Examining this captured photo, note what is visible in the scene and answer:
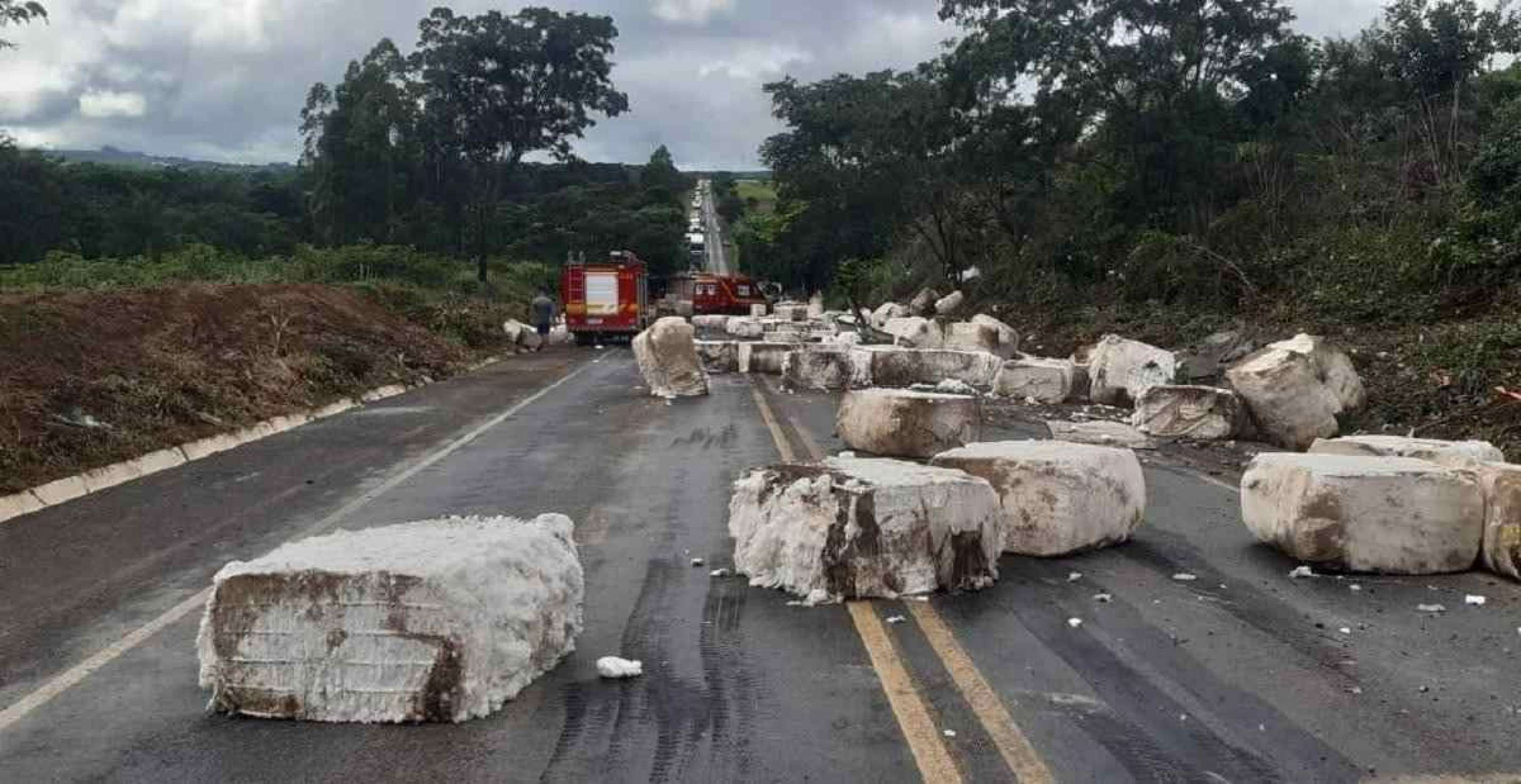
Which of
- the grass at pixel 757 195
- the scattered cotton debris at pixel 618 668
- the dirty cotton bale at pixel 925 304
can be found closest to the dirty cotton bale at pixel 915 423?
the scattered cotton debris at pixel 618 668

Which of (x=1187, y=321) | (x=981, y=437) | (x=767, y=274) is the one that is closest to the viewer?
(x=981, y=437)

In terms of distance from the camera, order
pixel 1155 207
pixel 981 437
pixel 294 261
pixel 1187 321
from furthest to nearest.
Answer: pixel 294 261 → pixel 1155 207 → pixel 1187 321 → pixel 981 437

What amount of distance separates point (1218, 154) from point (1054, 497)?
24.4 metres

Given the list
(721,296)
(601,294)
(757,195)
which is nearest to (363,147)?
(721,296)

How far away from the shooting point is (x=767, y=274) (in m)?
87.9

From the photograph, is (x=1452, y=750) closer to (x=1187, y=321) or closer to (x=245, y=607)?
(x=245, y=607)

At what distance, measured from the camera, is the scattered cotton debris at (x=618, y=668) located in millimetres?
5293

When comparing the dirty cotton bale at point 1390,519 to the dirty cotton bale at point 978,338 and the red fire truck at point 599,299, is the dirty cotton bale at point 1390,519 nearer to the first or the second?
the dirty cotton bale at point 978,338

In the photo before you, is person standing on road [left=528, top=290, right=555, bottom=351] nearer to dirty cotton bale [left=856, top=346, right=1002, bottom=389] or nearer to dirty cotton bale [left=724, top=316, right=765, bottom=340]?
dirty cotton bale [left=724, top=316, right=765, bottom=340]

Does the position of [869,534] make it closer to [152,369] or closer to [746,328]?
[152,369]

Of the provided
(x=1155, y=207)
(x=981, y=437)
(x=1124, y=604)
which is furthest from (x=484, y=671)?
(x=1155, y=207)

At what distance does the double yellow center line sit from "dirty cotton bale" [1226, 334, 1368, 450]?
8.43 metres

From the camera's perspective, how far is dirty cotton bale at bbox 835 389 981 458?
11.5 metres

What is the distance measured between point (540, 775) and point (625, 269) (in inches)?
1302
